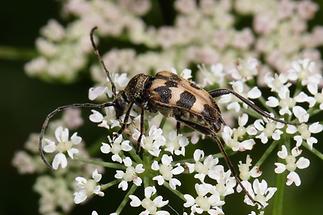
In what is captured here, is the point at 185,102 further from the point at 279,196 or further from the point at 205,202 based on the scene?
the point at 279,196

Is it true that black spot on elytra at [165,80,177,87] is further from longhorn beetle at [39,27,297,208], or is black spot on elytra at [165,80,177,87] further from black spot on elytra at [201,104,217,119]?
black spot on elytra at [201,104,217,119]

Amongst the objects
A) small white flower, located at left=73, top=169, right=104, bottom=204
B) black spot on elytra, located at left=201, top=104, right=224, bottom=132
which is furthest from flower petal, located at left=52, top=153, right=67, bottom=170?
black spot on elytra, located at left=201, top=104, right=224, bottom=132

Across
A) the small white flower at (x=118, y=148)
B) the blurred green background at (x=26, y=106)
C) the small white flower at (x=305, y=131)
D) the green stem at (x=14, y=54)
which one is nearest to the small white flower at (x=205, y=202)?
the small white flower at (x=118, y=148)

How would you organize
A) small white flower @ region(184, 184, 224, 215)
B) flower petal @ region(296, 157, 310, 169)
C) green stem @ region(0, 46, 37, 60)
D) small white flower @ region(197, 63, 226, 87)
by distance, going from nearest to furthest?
small white flower @ region(184, 184, 224, 215)
flower petal @ region(296, 157, 310, 169)
small white flower @ region(197, 63, 226, 87)
green stem @ region(0, 46, 37, 60)

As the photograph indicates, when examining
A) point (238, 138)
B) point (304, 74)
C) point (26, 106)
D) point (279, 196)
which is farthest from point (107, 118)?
point (26, 106)

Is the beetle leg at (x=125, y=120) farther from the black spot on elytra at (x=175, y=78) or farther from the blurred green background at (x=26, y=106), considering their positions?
the blurred green background at (x=26, y=106)

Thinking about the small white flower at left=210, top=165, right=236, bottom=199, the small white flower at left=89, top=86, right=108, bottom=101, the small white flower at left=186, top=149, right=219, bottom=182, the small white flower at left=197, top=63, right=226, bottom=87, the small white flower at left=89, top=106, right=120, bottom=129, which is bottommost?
the small white flower at left=210, top=165, right=236, bottom=199
